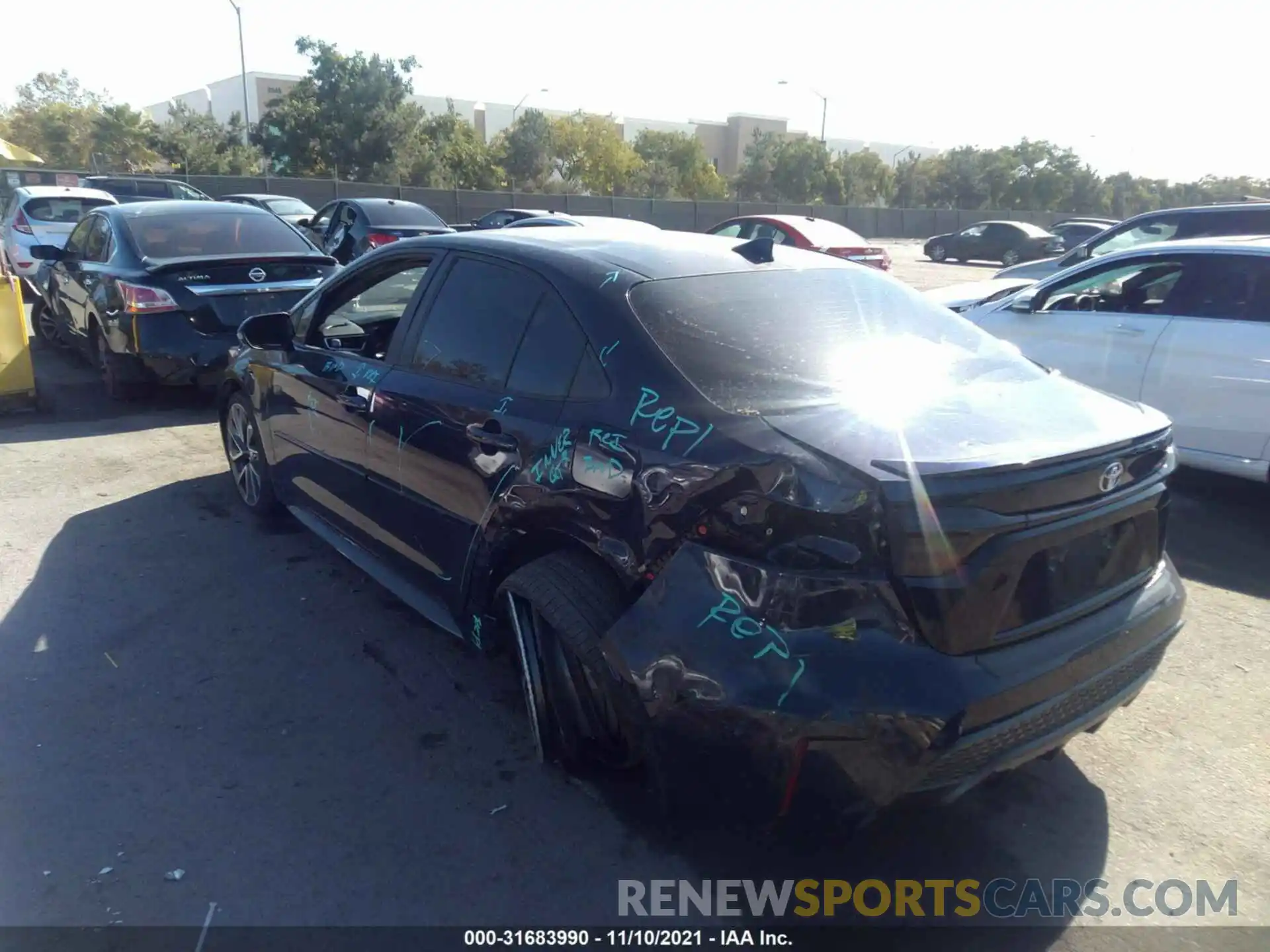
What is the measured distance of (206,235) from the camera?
826 cm

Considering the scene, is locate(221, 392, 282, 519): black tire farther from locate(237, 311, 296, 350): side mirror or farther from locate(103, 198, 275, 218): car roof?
locate(103, 198, 275, 218): car roof

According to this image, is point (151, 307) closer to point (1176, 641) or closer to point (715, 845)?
point (715, 845)

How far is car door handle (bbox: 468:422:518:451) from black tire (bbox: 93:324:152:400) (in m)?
5.63

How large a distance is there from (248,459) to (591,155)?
51.1 metres

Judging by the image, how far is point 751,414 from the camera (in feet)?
8.95

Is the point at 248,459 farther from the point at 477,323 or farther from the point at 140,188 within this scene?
the point at 140,188

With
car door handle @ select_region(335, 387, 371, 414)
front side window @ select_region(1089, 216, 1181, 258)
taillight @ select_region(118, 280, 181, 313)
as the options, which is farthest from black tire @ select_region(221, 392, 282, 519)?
front side window @ select_region(1089, 216, 1181, 258)

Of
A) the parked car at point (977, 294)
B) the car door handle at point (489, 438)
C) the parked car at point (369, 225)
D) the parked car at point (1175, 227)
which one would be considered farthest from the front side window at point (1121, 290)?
the parked car at point (369, 225)

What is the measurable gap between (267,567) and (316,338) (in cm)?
123

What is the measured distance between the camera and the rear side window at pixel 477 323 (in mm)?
3498

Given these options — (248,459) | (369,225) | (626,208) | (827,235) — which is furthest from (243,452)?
(626,208)

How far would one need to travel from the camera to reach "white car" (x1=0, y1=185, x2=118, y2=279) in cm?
1365

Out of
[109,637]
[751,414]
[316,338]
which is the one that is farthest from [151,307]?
[751,414]

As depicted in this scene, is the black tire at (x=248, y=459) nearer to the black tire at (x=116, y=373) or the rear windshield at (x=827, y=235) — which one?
the black tire at (x=116, y=373)
